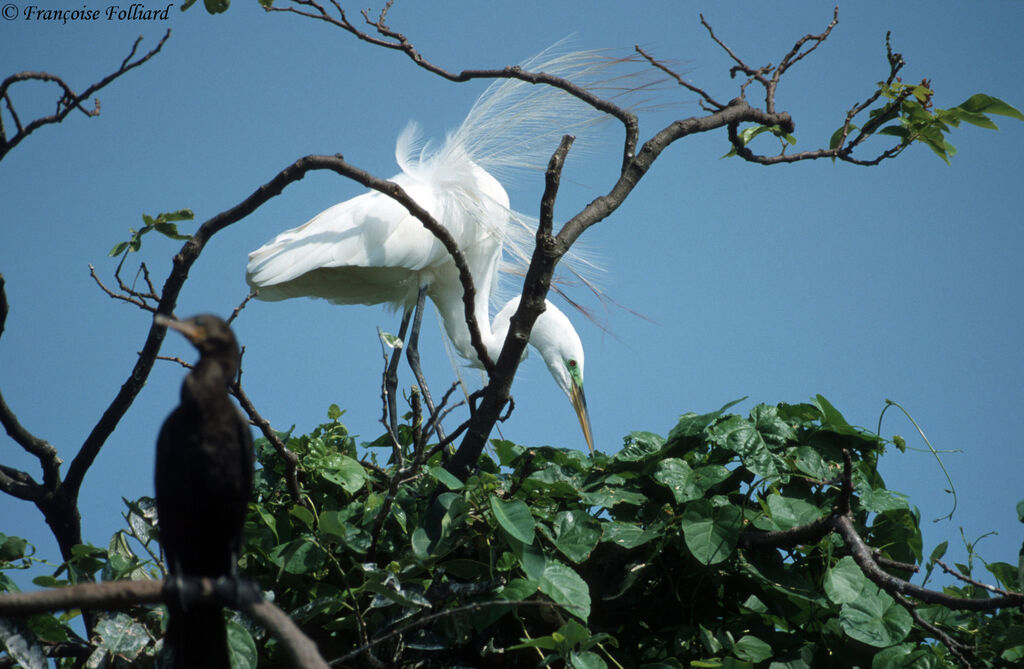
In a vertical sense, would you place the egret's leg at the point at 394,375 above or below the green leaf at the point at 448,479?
above

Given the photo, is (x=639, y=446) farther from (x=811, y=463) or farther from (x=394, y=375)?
(x=394, y=375)

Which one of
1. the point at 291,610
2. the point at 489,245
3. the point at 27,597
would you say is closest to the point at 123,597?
the point at 27,597

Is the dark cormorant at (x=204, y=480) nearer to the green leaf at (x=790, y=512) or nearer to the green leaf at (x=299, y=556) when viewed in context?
the green leaf at (x=299, y=556)

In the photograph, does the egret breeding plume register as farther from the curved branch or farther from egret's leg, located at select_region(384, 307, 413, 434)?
the curved branch

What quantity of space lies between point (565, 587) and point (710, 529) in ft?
0.99

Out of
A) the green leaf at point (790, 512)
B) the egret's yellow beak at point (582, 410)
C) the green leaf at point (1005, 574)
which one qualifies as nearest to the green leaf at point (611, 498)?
the green leaf at point (790, 512)

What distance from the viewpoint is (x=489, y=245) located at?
360cm

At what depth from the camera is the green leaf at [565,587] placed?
4.89 feet

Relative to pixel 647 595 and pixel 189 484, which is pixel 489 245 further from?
pixel 189 484

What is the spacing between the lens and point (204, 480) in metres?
0.94

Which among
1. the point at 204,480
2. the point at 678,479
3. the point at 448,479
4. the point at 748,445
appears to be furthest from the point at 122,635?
the point at 748,445

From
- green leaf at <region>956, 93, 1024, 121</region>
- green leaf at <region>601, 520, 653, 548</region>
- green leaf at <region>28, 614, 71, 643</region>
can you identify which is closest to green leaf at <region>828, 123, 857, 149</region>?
green leaf at <region>956, 93, 1024, 121</region>

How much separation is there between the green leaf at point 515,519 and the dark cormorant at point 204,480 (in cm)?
59

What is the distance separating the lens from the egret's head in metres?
3.38
